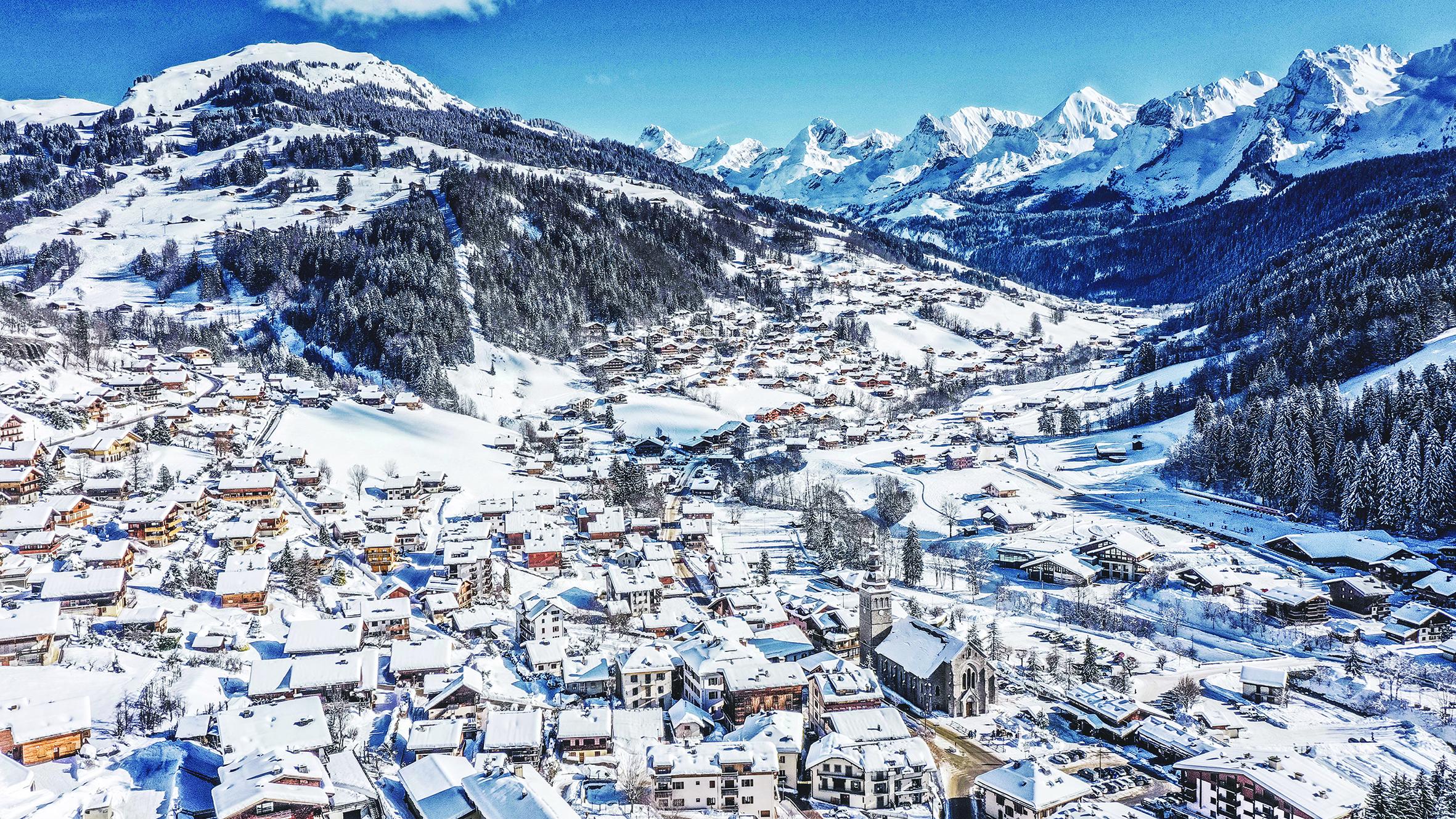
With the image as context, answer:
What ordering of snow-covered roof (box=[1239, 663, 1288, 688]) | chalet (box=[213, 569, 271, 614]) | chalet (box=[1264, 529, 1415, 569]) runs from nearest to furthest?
1. snow-covered roof (box=[1239, 663, 1288, 688])
2. chalet (box=[213, 569, 271, 614])
3. chalet (box=[1264, 529, 1415, 569])

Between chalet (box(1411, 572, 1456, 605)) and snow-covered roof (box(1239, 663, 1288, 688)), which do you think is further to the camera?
chalet (box(1411, 572, 1456, 605))

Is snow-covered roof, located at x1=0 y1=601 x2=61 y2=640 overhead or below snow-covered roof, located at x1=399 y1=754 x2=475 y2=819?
overhead

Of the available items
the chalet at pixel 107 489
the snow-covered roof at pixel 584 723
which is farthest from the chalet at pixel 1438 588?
the chalet at pixel 107 489

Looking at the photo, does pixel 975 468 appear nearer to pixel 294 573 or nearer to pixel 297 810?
pixel 294 573

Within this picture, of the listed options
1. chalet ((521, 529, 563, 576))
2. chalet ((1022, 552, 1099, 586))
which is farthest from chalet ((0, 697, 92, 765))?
chalet ((1022, 552, 1099, 586))

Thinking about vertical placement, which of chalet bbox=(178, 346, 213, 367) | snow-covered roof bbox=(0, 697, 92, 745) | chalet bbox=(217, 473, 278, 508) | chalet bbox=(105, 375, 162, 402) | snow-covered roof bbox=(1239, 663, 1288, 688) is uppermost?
chalet bbox=(178, 346, 213, 367)

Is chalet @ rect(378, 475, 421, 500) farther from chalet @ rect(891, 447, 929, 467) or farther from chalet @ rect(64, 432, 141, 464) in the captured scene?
chalet @ rect(891, 447, 929, 467)

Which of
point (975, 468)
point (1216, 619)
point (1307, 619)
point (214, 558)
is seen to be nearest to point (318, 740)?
point (214, 558)
